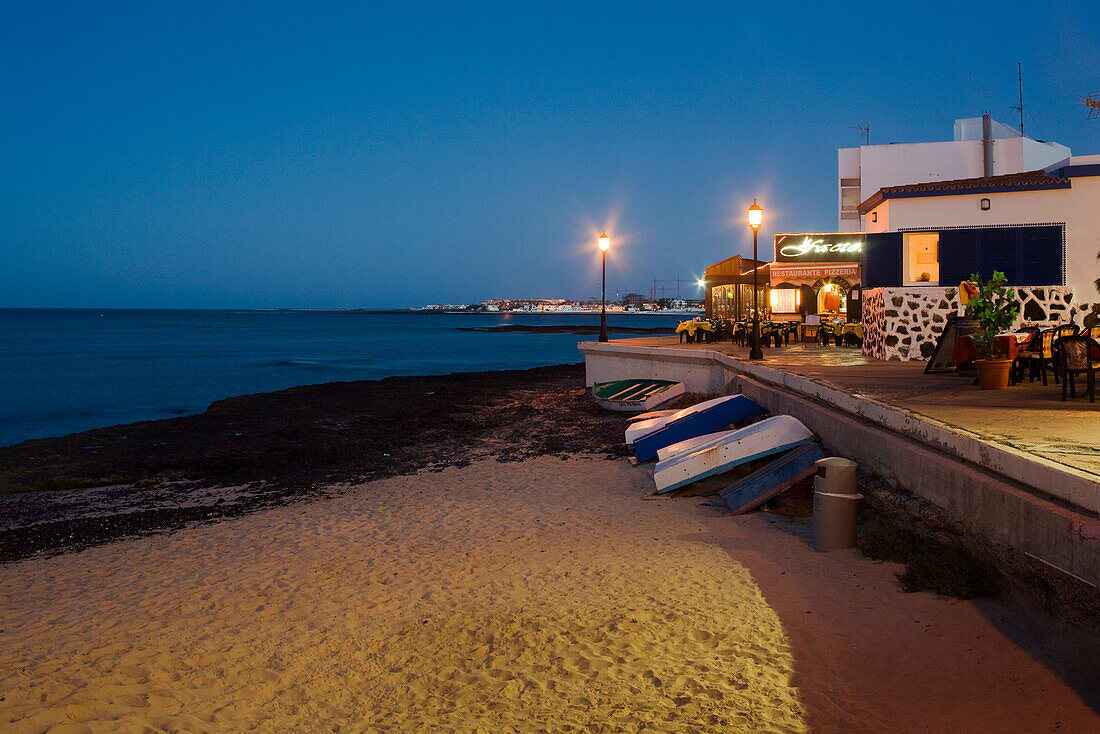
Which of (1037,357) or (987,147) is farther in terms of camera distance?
(987,147)

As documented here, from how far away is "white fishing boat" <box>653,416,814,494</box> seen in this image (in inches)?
351

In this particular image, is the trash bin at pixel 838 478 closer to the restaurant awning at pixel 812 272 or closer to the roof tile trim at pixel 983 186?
the roof tile trim at pixel 983 186

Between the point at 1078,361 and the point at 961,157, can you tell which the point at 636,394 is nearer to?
the point at 1078,361

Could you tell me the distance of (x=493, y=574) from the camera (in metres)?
6.92

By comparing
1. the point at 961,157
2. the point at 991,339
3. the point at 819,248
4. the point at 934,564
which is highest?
the point at 961,157

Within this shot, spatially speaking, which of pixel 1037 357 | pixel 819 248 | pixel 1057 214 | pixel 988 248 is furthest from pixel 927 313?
pixel 819 248

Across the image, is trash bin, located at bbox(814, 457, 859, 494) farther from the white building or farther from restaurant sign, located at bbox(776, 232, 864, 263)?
the white building

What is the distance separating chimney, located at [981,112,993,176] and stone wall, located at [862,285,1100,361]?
98.1ft

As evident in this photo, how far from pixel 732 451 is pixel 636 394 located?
28.9 ft

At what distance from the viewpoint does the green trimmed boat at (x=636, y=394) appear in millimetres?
17375

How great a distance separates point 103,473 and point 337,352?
163 ft

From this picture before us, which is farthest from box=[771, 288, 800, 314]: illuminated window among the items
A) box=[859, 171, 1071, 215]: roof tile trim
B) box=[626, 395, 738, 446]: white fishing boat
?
box=[626, 395, 738, 446]: white fishing boat

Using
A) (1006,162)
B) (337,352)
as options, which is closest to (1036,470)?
(1006,162)

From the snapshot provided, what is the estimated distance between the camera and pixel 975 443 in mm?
5449
